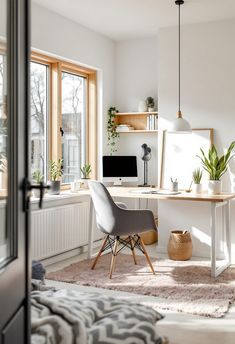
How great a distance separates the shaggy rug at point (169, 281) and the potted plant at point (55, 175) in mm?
781

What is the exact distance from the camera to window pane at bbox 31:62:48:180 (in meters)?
4.80

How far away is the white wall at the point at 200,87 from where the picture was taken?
4.83m

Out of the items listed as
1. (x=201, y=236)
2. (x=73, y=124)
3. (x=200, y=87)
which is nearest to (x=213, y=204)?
(x=201, y=236)

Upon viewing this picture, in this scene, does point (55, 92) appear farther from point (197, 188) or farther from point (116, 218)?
point (197, 188)

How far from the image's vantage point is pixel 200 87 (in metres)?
4.96

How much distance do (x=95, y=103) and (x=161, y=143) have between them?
1.06m

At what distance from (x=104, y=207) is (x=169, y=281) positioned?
859mm

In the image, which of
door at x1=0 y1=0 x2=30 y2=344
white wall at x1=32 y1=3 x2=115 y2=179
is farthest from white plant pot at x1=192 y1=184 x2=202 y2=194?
door at x1=0 y1=0 x2=30 y2=344

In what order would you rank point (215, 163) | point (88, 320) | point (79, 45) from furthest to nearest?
point (79, 45), point (215, 163), point (88, 320)

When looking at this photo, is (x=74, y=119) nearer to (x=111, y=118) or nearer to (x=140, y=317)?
(x=111, y=118)

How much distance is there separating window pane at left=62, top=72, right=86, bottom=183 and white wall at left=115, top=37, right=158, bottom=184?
0.52 m

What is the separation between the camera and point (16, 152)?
4.42 feet

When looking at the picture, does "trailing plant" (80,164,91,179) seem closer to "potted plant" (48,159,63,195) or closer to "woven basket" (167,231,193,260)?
"potted plant" (48,159,63,195)

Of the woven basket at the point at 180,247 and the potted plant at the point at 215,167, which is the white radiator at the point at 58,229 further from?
the potted plant at the point at 215,167
